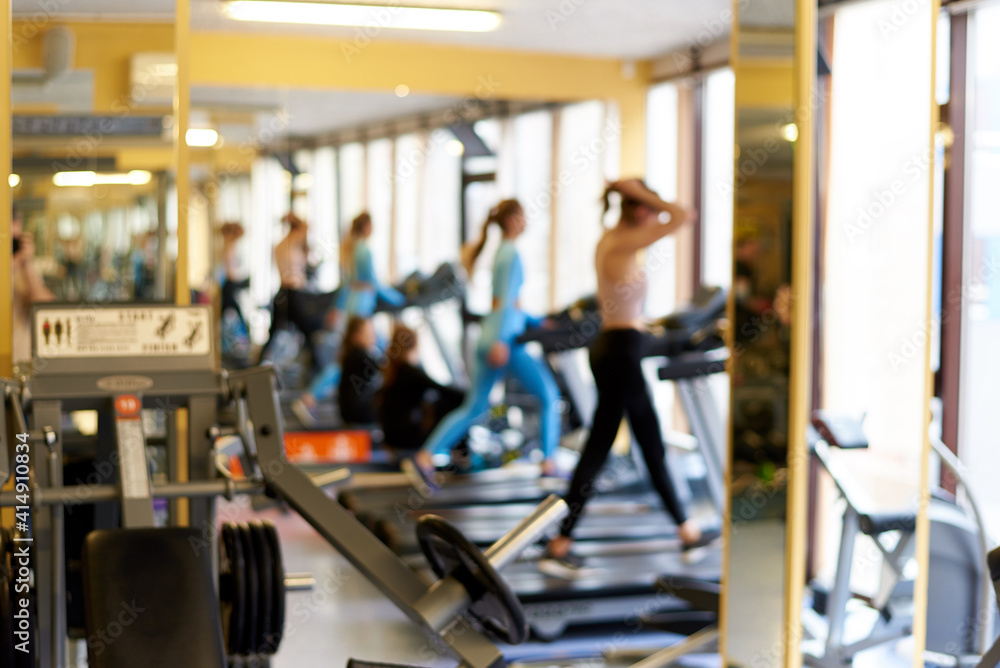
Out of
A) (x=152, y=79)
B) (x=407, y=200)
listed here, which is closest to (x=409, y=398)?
(x=407, y=200)

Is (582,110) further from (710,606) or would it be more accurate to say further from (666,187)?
(710,606)

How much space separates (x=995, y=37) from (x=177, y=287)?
3.49m

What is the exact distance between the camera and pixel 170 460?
2807 mm

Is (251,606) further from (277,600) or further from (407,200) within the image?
(407,200)

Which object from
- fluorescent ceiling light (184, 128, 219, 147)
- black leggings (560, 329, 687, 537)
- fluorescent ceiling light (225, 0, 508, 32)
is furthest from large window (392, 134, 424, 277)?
black leggings (560, 329, 687, 537)

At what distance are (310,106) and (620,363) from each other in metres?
3.34

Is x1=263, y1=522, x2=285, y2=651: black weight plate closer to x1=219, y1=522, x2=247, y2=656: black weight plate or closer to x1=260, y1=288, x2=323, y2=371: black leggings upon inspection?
x1=219, y1=522, x2=247, y2=656: black weight plate

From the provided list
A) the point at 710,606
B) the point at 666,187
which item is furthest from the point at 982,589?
the point at 666,187

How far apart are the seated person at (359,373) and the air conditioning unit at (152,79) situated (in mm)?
3805

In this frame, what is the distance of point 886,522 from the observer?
3.02 meters

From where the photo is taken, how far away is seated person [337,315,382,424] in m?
6.79

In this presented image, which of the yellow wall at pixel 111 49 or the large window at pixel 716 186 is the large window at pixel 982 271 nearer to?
the large window at pixel 716 186

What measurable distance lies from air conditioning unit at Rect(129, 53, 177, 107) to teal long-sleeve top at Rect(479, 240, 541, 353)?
2990mm

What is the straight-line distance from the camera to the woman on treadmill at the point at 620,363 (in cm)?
444
